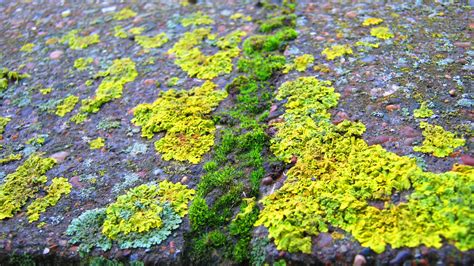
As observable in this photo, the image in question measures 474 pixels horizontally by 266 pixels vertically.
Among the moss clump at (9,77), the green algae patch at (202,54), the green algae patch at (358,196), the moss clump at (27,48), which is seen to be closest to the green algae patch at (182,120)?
the green algae patch at (202,54)

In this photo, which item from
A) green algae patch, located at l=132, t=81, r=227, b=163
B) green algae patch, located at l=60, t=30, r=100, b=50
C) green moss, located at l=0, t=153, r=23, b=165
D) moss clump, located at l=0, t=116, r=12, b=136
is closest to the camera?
green algae patch, located at l=132, t=81, r=227, b=163

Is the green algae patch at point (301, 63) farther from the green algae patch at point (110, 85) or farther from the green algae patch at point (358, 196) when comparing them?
the green algae patch at point (110, 85)

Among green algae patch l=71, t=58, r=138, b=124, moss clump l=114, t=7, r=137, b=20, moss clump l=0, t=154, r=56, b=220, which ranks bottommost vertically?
moss clump l=0, t=154, r=56, b=220

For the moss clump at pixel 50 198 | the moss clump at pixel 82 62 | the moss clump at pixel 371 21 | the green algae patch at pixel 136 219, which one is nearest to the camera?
the green algae patch at pixel 136 219

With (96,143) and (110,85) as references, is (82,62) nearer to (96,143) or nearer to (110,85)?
(110,85)

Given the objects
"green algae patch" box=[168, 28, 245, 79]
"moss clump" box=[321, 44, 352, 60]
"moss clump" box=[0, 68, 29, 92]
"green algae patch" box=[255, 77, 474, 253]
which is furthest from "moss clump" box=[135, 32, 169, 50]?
"green algae patch" box=[255, 77, 474, 253]

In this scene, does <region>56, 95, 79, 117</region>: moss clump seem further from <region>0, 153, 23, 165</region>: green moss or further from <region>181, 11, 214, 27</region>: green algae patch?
<region>181, 11, 214, 27</region>: green algae patch
